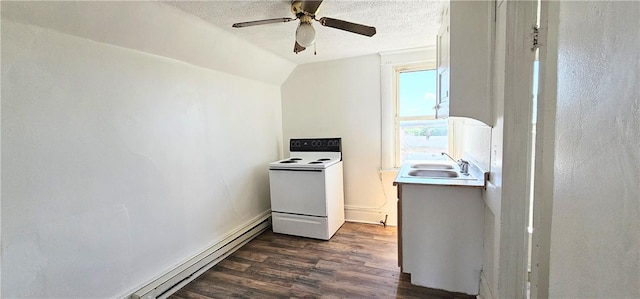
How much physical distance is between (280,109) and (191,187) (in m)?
1.74

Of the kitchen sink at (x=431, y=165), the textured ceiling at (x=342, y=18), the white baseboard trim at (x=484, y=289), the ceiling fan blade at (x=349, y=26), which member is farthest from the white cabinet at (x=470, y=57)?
the kitchen sink at (x=431, y=165)

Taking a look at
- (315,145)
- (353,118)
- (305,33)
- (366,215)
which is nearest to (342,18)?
(305,33)

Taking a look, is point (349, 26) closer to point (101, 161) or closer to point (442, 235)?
point (442, 235)

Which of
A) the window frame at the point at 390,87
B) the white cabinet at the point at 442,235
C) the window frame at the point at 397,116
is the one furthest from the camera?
the window frame at the point at 397,116

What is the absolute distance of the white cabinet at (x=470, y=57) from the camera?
1.62 m

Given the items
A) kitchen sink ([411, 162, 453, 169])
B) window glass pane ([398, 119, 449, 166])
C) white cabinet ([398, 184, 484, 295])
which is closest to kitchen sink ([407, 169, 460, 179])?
kitchen sink ([411, 162, 453, 169])

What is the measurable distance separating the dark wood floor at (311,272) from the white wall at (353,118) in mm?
514

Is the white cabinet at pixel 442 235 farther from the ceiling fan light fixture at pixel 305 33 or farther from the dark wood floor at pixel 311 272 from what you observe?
the ceiling fan light fixture at pixel 305 33

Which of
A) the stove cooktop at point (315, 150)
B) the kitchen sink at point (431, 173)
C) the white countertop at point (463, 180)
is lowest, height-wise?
the kitchen sink at point (431, 173)

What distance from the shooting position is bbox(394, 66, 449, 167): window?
10.6 ft

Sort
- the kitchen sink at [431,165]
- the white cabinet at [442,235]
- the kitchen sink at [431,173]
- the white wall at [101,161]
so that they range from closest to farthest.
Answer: the white wall at [101,161], the white cabinet at [442,235], the kitchen sink at [431,173], the kitchen sink at [431,165]

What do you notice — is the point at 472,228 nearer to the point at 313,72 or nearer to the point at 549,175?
the point at 549,175

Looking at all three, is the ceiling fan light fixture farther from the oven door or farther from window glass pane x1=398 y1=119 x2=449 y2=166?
window glass pane x1=398 y1=119 x2=449 y2=166

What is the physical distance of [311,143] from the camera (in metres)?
3.59
